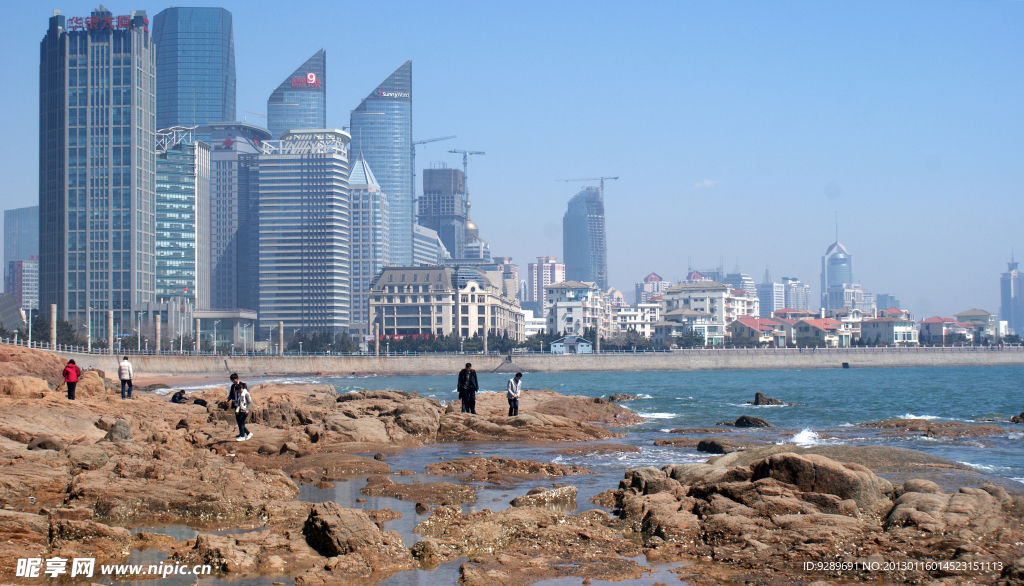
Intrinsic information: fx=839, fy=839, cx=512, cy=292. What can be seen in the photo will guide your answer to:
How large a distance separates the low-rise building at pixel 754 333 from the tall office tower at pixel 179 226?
114 metres

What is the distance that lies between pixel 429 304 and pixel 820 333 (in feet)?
276

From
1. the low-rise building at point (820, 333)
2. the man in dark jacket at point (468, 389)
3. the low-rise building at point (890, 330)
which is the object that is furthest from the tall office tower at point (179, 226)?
the man in dark jacket at point (468, 389)

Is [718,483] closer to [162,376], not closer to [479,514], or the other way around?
[479,514]

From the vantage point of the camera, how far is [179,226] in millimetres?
179000

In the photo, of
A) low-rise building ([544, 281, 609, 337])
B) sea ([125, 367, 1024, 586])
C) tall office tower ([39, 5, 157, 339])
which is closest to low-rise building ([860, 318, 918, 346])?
low-rise building ([544, 281, 609, 337])

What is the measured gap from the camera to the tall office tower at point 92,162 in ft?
515

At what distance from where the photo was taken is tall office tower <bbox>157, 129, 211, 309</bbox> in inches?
6969

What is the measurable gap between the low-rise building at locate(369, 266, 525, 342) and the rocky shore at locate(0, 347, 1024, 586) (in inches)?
6578

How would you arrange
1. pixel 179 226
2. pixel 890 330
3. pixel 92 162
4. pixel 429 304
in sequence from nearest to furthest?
pixel 92 162
pixel 179 226
pixel 890 330
pixel 429 304

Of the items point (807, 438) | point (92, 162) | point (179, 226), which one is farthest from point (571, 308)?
point (807, 438)

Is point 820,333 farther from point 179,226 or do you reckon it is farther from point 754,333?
point 179,226

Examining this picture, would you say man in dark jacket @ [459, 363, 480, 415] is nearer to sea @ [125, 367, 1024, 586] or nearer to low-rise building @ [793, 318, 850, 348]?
sea @ [125, 367, 1024, 586]

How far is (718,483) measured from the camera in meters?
12.6

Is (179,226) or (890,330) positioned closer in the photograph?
(179,226)
